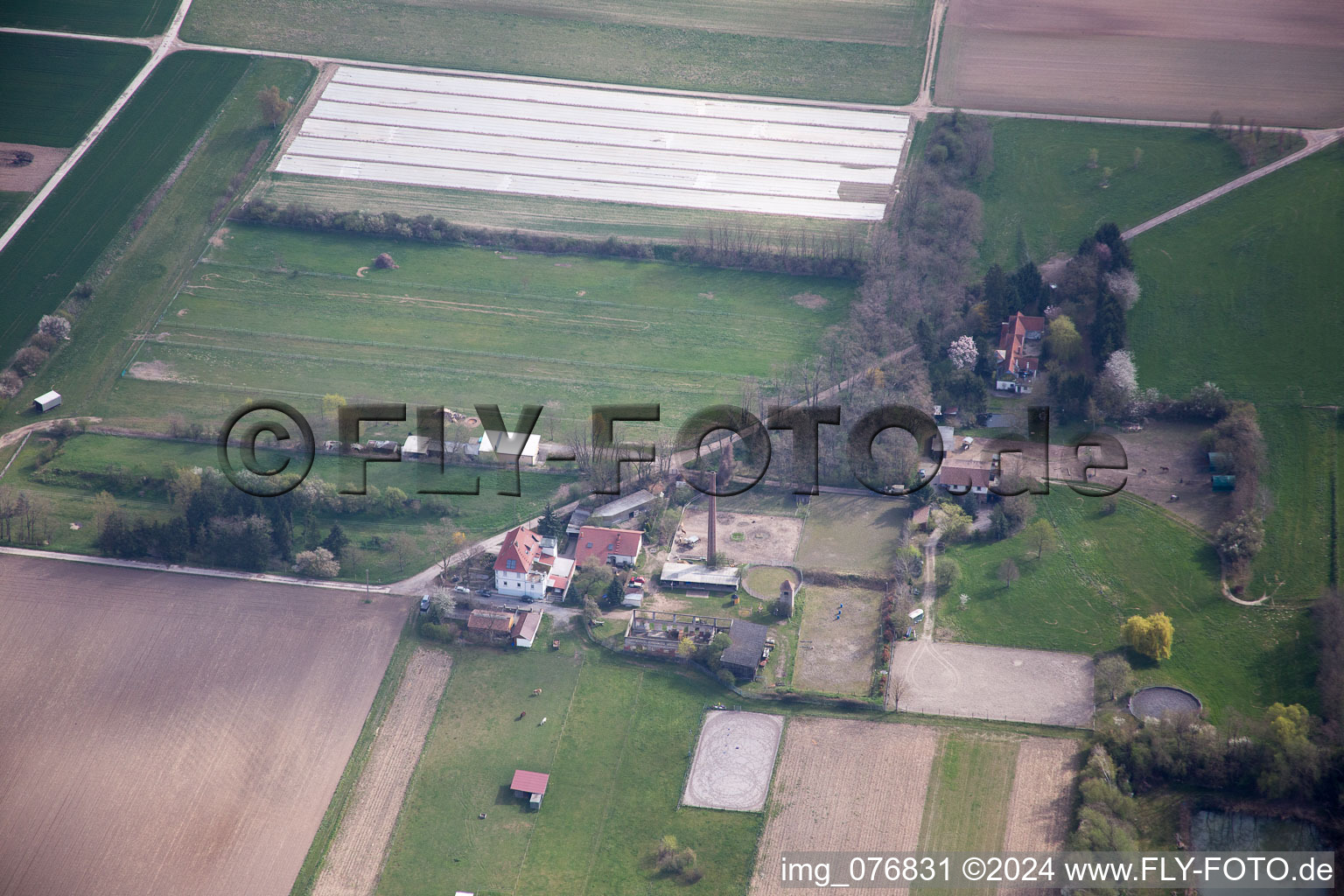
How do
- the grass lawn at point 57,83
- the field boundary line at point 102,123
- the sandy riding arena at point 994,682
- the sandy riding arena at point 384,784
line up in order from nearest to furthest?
the sandy riding arena at point 384,784
the sandy riding arena at point 994,682
the field boundary line at point 102,123
the grass lawn at point 57,83

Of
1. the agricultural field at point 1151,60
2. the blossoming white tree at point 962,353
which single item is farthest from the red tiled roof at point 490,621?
the agricultural field at point 1151,60

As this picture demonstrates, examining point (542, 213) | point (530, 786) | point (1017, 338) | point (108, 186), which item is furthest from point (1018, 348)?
point (108, 186)

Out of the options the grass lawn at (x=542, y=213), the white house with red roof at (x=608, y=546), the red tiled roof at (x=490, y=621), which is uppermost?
the grass lawn at (x=542, y=213)

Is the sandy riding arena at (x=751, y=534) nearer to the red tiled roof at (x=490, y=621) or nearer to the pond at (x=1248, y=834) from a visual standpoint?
the red tiled roof at (x=490, y=621)

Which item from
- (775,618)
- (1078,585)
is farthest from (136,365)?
(1078,585)

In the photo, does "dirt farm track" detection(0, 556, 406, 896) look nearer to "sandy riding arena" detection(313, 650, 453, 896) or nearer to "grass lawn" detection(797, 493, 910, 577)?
"sandy riding arena" detection(313, 650, 453, 896)

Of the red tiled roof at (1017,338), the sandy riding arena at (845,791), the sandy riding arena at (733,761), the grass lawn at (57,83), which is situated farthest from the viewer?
the grass lawn at (57,83)

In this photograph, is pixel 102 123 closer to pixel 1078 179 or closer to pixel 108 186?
pixel 108 186

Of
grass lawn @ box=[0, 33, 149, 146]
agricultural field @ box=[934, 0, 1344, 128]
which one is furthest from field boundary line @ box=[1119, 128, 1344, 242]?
grass lawn @ box=[0, 33, 149, 146]
